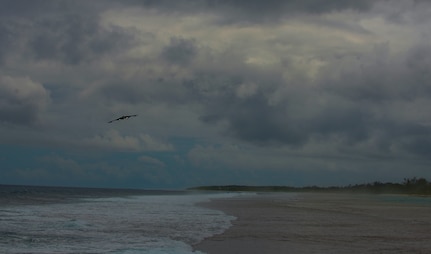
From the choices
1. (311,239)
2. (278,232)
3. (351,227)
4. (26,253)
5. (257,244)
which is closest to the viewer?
(26,253)

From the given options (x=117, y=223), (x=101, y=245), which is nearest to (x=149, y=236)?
(x=101, y=245)

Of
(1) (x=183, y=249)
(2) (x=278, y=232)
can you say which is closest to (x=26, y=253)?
(1) (x=183, y=249)

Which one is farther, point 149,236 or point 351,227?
point 351,227

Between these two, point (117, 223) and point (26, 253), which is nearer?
point (26, 253)

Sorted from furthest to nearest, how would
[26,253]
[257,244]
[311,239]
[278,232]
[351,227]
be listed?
1. [351,227]
2. [278,232]
3. [311,239]
4. [257,244]
5. [26,253]

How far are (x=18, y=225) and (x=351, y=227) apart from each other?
1789 centimetres

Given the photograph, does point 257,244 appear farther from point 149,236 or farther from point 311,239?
point 149,236

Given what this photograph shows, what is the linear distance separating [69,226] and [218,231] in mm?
7614

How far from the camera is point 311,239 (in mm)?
23266

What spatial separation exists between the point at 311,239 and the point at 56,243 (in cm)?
1060

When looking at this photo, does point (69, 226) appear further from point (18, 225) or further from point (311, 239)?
point (311, 239)

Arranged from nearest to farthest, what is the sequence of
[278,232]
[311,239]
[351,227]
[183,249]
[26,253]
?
1. [26,253]
2. [183,249]
3. [311,239]
4. [278,232]
5. [351,227]

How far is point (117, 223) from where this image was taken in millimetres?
30375

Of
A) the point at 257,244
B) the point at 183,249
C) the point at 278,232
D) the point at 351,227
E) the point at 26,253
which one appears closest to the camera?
the point at 26,253
